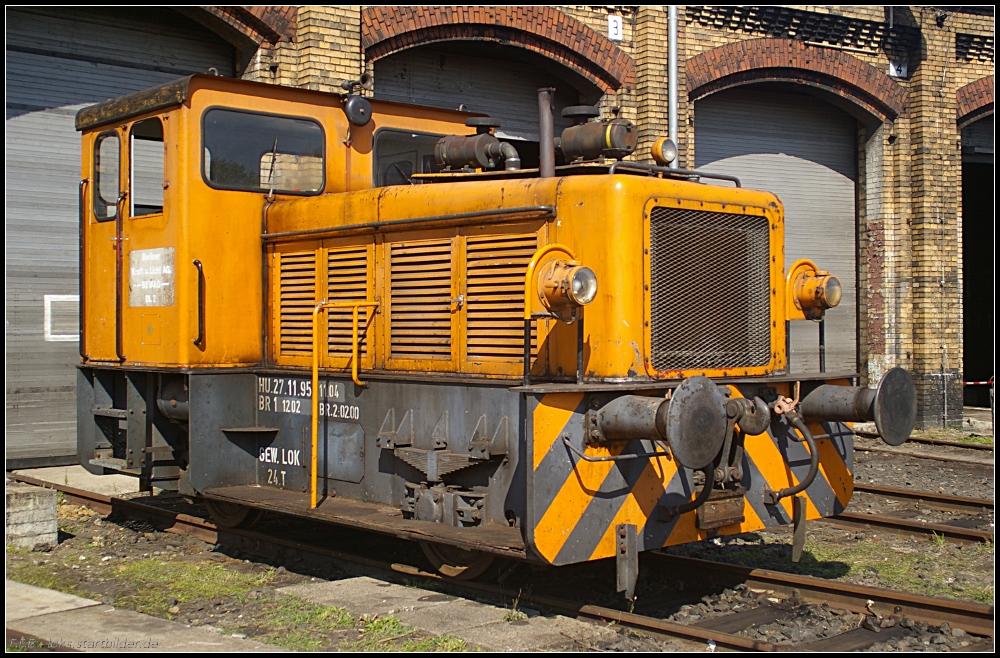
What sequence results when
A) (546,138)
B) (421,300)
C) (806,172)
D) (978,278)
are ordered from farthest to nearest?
(978,278) < (806,172) < (421,300) < (546,138)

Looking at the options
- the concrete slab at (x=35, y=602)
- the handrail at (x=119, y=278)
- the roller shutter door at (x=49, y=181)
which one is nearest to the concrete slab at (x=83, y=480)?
the roller shutter door at (x=49, y=181)

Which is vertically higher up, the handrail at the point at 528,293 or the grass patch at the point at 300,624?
the handrail at the point at 528,293

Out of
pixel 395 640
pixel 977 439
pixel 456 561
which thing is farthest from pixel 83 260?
pixel 977 439

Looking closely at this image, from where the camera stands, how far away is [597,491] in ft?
16.5

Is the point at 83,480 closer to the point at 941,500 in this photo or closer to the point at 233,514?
the point at 233,514

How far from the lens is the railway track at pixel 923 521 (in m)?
7.24

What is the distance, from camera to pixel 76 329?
11.7 m

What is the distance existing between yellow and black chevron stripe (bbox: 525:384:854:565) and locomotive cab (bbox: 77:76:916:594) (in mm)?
14

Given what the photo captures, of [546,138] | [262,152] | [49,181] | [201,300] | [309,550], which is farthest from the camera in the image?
[49,181]

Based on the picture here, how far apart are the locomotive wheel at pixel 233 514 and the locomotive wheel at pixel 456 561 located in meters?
1.81

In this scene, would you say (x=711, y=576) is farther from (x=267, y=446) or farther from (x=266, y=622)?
(x=267, y=446)

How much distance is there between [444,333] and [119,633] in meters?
2.37

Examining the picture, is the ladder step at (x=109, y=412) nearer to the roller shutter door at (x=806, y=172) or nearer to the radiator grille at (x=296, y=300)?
the radiator grille at (x=296, y=300)

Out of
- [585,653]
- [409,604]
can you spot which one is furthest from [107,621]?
[585,653]
